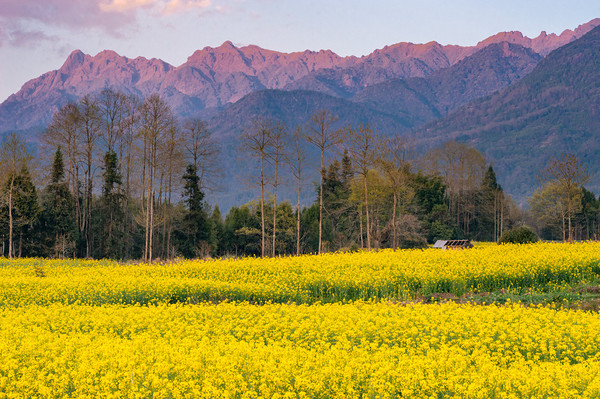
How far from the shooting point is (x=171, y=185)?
49125mm

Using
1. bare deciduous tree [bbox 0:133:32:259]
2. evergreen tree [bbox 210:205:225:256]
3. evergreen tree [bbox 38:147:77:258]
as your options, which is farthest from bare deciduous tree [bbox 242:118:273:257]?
bare deciduous tree [bbox 0:133:32:259]

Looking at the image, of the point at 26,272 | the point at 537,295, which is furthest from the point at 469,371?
the point at 26,272

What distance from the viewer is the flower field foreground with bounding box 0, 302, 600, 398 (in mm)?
6680

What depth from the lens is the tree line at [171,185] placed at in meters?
41.7

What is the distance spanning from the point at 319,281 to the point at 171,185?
3227 cm

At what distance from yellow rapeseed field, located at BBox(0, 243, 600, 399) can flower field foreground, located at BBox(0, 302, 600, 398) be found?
3 cm

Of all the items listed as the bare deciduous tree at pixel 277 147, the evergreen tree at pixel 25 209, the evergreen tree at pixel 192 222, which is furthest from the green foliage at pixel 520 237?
the evergreen tree at pixel 25 209

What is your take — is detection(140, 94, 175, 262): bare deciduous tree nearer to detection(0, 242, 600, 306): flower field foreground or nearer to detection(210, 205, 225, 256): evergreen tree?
detection(210, 205, 225, 256): evergreen tree

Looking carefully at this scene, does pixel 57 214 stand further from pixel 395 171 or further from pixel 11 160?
pixel 395 171

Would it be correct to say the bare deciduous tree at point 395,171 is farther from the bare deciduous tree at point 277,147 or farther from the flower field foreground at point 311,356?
the flower field foreground at point 311,356

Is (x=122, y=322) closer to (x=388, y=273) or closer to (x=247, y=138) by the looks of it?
(x=388, y=273)

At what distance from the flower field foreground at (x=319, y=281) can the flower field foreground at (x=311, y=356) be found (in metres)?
5.55

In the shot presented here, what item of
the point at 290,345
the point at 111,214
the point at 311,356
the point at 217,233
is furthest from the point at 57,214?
the point at 311,356

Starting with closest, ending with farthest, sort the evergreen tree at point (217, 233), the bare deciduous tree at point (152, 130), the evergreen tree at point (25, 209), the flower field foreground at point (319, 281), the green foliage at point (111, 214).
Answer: the flower field foreground at point (319, 281), the bare deciduous tree at point (152, 130), the evergreen tree at point (25, 209), the green foliage at point (111, 214), the evergreen tree at point (217, 233)
